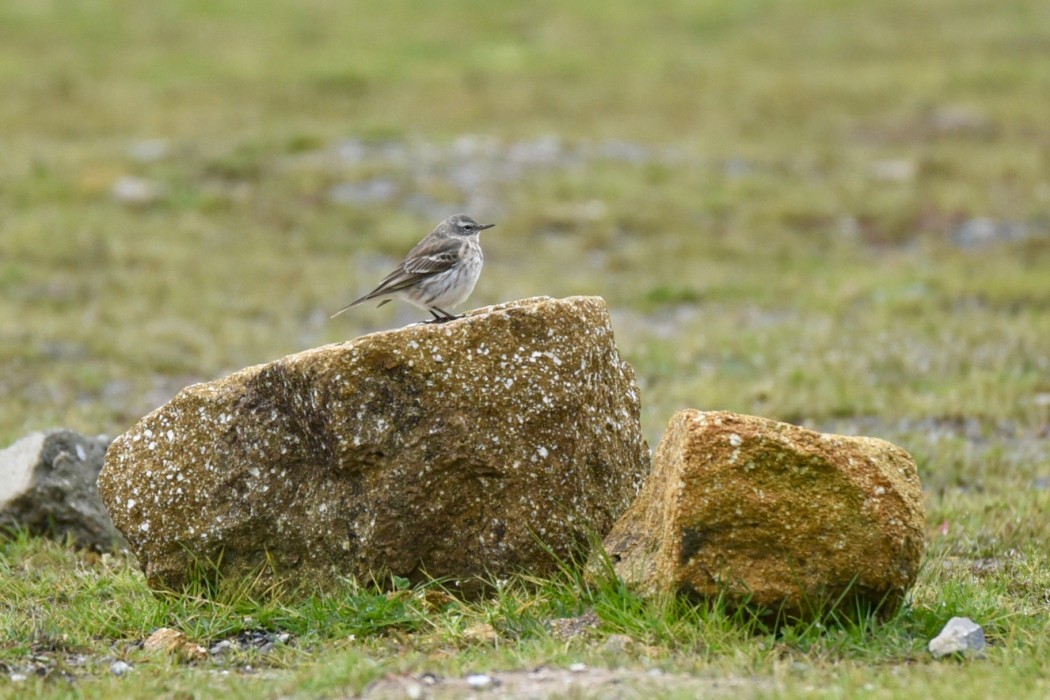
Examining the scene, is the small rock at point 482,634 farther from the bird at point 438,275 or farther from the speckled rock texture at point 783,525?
the bird at point 438,275

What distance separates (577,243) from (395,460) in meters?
15.3

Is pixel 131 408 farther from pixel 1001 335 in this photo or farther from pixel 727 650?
pixel 1001 335

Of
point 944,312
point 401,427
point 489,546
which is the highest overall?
point 401,427

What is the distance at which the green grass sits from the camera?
710cm

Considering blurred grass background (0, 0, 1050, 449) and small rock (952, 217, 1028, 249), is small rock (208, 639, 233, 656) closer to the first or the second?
blurred grass background (0, 0, 1050, 449)

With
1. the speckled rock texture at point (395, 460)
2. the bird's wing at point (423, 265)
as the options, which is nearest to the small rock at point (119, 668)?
the speckled rock texture at point (395, 460)

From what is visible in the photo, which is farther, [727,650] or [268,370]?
[268,370]

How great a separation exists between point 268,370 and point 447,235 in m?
3.36

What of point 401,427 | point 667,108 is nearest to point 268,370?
point 401,427

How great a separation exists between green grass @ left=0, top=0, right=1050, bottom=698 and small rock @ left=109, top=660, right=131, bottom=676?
0.28ft

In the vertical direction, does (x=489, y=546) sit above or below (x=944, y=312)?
above

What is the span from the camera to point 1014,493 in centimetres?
1062

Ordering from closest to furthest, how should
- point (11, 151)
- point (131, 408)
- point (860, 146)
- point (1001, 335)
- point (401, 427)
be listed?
point (401, 427), point (131, 408), point (1001, 335), point (11, 151), point (860, 146)

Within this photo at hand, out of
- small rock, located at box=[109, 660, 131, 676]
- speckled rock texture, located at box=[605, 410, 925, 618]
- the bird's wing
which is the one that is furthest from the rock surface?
speckled rock texture, located at box=[605, 410, 925, 618]
